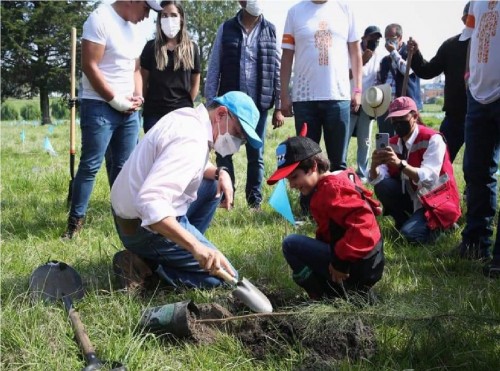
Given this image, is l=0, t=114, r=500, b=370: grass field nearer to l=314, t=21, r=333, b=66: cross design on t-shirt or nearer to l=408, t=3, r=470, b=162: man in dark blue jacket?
l=408, t=3, r=470, b=162: man in dark blue jacket

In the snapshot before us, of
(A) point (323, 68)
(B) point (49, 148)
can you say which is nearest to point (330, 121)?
(A) point (323, 68)

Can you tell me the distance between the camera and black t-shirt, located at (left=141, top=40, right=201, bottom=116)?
14.5 ft

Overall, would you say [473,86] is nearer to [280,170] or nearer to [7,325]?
[280,170]

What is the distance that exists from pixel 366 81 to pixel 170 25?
9.43ft

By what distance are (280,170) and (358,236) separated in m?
0.47

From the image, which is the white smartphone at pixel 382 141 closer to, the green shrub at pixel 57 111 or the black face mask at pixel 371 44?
the black face mask at pixel 371 44

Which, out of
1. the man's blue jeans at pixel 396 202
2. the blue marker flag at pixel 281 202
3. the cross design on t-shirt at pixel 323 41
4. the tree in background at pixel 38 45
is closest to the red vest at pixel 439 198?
the man's blue jeans at pixel 396 202

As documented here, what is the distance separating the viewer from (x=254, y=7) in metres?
4.56

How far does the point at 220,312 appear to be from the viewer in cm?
246

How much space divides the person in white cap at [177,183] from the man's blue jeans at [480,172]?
151 cm

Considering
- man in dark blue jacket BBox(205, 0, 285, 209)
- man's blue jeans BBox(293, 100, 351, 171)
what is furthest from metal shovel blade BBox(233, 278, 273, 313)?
man in dark blue jacket BBox(205, 0, 285, 209)

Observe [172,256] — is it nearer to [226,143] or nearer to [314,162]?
[226,143]

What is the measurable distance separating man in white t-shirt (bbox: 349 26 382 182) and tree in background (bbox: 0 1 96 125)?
31353 millimetres

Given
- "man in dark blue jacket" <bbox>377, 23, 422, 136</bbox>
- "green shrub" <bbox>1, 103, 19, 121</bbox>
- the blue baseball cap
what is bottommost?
"green shrub" <bbox>1, 103, 19, 121</bbox>
